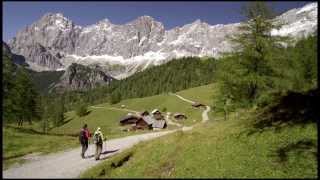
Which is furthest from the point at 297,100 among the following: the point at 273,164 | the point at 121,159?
the point at 121,159

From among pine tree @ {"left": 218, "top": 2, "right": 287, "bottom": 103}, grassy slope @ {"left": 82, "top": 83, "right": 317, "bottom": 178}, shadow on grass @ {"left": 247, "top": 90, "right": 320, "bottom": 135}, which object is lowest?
grassy slope @ {"left": 82, "top": 83, "right": 317, "bottom": 178}

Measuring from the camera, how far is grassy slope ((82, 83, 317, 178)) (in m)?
26.3

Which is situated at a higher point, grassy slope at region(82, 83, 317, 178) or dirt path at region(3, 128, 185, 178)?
grassy slope at region(82, 83, 317, 178)

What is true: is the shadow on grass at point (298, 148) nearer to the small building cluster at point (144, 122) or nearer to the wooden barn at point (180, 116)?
the small building cluster at point (144, 122)

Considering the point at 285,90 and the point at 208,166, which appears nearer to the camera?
the point at 208,166

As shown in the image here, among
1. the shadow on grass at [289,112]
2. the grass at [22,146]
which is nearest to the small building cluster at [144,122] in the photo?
the grass at [22,146]

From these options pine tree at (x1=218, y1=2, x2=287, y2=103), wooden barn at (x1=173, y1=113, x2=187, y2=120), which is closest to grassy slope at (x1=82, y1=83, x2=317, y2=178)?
pine tree at (x1=218, y1=2, x2=287, y2=103)

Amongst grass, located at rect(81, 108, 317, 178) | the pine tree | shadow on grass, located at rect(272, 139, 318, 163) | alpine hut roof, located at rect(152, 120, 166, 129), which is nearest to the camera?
grass, located at rect(81, 108, 317, 178)

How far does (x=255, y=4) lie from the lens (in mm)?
42688

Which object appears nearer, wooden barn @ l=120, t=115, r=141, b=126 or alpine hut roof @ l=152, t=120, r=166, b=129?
alpine hut roof @ l=152, t=120, r=166, b=129

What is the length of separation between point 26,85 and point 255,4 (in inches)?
2235

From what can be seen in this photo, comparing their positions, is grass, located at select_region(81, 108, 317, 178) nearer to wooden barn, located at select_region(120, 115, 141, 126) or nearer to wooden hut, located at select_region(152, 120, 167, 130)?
wooden hut, located at select_region(152, 120, 167, 130)

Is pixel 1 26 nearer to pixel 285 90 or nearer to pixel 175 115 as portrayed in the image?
pixel 285 90

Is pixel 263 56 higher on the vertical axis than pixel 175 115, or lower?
higher
